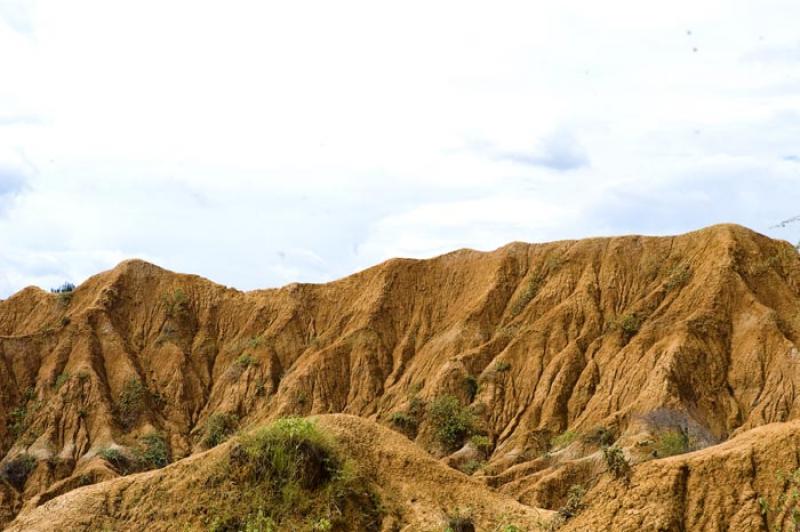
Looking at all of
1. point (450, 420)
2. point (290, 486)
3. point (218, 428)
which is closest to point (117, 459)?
point (218, 428)

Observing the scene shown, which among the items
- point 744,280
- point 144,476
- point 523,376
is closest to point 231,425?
point 523,376

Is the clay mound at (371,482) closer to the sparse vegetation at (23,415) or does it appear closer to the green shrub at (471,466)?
the green shrub at (471,466)

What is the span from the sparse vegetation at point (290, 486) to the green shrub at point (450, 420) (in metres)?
36.0

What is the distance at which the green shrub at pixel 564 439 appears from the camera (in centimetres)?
5979

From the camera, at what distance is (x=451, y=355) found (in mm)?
70938

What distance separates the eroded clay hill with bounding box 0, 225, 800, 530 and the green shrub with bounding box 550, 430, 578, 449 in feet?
0.41

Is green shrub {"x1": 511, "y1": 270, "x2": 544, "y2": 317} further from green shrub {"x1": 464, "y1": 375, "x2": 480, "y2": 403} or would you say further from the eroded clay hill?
green shrub {"x1": 464, "y1": 375, "x2": 480, "y2": 403}

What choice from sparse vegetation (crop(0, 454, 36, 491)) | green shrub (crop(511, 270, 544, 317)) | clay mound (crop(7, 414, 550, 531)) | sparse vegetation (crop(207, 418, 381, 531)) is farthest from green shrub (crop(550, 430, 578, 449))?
sparse vegetation (crop(207, 418, 381, 531))

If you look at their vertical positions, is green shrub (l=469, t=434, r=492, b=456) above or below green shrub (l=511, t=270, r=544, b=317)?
below

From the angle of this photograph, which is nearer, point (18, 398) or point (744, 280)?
point (744, 280)

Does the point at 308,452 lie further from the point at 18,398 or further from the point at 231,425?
the point at 18,398

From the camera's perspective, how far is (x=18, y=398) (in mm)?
72562

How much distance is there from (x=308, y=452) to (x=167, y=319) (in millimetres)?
55907

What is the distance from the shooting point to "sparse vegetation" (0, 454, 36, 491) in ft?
213
